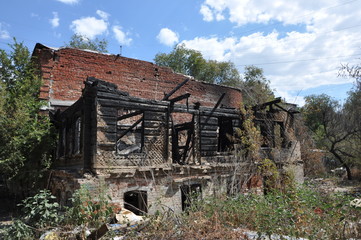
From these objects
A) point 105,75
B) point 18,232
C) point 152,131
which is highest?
point 105,75

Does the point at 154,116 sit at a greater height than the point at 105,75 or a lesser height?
lesser

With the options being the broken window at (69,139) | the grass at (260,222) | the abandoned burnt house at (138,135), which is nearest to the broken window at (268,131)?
the abandoned burnt house at (138,135)

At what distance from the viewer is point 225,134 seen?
561 inches

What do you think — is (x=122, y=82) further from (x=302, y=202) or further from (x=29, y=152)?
(x=302, y=202)

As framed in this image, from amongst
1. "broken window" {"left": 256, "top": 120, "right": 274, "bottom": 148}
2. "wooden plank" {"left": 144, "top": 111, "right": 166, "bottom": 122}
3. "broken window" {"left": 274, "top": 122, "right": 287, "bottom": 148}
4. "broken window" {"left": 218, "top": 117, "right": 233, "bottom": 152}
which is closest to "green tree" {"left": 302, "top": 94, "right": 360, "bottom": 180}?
"broken window" {"left": 274, "top": 122, "right": 287, "bottom": 148}

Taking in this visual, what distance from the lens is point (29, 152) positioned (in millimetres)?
12266

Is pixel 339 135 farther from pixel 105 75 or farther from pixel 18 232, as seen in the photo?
pixel 18 232

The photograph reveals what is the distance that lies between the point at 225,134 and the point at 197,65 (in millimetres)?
21541

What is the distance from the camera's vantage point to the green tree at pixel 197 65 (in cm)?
3459

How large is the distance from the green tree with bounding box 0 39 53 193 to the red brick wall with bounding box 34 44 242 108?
92 cm

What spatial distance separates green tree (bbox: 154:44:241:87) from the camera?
3459cm

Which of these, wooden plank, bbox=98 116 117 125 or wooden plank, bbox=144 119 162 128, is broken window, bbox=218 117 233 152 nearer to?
wooden plank, bbox=144 119 162 128

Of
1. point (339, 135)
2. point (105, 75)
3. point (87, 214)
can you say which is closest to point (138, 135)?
point (105, 75)

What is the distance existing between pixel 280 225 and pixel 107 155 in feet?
19.0
